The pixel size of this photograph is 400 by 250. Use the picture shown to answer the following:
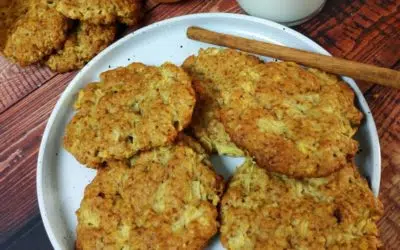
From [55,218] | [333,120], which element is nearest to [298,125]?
[333,120]

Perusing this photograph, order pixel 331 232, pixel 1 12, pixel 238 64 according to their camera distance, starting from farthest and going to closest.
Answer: pixel 1 12 < pixel 238 64 < pixel 331 232

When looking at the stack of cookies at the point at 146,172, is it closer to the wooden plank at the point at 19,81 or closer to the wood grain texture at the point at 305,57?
the wood grain texture at the point at 305,57

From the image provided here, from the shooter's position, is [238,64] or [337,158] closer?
[337,158]

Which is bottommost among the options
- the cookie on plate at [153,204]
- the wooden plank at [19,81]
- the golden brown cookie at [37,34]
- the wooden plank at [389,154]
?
the wooden plank at [389,154]

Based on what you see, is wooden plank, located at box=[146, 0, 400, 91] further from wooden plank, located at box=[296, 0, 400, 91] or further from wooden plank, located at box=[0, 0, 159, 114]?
wooden plank, located at box=[0, 0, 159, 114]

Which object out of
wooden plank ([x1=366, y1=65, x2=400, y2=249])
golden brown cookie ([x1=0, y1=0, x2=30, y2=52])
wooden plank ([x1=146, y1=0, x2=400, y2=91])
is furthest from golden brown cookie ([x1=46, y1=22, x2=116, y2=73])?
wooden plank ([x1=366, y1=65, x2=400, y2=249])

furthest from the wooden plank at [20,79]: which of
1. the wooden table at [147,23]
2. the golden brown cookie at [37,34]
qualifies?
the golden brown cookie at [37,34]

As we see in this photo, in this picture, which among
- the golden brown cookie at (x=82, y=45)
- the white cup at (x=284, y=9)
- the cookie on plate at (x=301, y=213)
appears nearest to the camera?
the cookie on plate at (x=301, y=213)

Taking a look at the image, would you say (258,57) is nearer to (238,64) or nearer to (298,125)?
(238,64)
